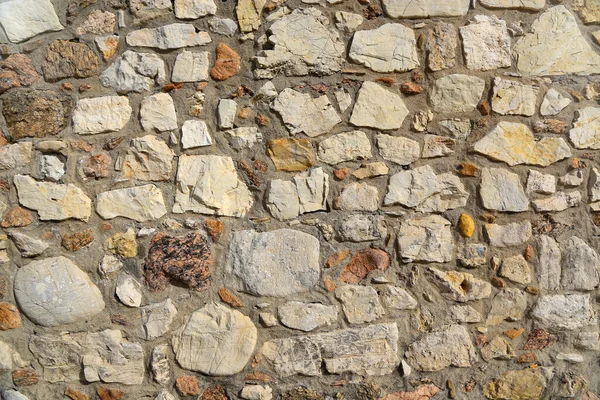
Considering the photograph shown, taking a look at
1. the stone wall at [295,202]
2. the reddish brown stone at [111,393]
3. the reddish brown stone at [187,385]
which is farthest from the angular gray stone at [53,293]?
the reddish brown stone at [187,385]

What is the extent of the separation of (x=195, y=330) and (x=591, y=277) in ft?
5.16

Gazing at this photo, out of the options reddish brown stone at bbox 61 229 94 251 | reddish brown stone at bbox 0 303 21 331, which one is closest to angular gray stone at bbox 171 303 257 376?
reddish brown stone at bbox 61 229 94 251

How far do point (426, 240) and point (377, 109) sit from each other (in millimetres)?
535

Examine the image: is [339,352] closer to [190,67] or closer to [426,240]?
[426,240]

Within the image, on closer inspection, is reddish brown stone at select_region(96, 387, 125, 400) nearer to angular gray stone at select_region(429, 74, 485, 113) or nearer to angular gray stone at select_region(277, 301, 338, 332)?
angular gray stone at select_region(277, 301, 338, 332)

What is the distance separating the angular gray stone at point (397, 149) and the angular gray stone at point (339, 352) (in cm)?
63

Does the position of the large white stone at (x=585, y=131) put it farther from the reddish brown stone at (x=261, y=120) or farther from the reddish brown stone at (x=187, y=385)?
the reddish brown stone at (x=187, y=385)

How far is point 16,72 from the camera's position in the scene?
6.66 ft

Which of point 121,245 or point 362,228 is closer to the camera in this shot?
point 121,245

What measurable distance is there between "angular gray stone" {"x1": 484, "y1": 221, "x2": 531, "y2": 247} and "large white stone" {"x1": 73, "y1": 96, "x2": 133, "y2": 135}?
4.73 feet

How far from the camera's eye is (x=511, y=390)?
2.19 metres

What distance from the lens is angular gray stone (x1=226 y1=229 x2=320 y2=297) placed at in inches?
80.4

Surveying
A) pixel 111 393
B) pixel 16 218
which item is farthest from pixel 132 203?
pixel 111 393

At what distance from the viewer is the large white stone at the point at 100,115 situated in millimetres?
2033
